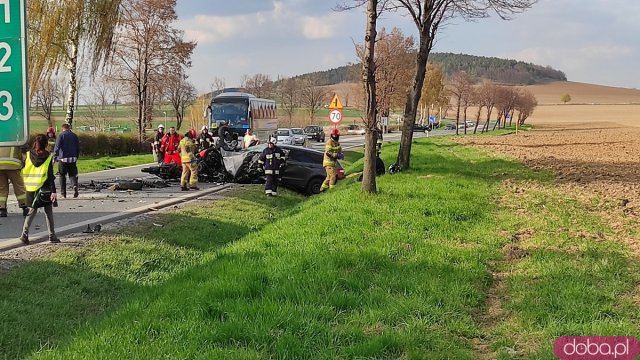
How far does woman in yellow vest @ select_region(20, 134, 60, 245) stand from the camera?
8.34 metres

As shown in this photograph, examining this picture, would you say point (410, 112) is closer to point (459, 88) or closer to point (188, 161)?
point (188, 161)

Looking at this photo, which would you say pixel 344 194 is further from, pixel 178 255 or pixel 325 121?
pixel 325 121

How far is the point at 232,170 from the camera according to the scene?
17.9 meters

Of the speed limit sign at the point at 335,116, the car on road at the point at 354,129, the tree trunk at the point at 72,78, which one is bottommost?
the car on road at the point at 354,129

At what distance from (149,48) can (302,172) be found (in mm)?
23705

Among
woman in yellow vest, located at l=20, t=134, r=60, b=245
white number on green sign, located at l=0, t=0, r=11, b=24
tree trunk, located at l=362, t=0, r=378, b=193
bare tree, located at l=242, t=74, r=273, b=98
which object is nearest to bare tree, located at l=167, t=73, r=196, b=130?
bare tree, located at l=242, t=74, r=273, b=98

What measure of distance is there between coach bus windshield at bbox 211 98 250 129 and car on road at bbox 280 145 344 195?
54.0 feet

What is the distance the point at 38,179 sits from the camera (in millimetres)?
8344

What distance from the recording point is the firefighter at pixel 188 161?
15.6 m

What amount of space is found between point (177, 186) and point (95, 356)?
12.8 meters

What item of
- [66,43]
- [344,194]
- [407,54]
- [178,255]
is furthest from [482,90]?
[178,255]

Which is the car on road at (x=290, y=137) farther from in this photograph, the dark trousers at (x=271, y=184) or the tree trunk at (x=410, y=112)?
the dark trousers at (x=271, y=184)

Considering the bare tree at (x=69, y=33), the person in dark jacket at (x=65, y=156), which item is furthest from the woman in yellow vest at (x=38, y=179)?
the bare tree at (x=69, y=33)

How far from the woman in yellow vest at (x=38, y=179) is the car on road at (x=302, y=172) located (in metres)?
8.94
